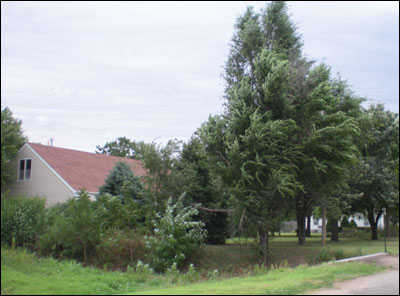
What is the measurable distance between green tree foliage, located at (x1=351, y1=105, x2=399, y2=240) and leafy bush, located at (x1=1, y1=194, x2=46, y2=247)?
2364cm

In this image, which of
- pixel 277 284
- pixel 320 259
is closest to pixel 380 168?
pixel 320 259

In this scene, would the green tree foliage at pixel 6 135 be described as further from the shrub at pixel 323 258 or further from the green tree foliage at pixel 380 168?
the green tree foliage at pixel 380 168

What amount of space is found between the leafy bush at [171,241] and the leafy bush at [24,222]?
4784 millimetres

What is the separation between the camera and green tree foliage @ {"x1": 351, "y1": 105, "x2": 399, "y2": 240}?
1325 inches

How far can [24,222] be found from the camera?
16.6 m

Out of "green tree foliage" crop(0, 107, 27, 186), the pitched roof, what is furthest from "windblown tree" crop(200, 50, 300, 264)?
"green tree foliage" crop(0, 107, 27, 186)

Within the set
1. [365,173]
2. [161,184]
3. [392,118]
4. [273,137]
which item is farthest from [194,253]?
[392,118]

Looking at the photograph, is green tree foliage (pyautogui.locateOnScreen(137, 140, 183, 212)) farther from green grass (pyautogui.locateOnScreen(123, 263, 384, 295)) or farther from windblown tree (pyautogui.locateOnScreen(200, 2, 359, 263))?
green grass (pyautogui.locateOnScreen(123, 263, 384, 295))

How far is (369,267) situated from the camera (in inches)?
629

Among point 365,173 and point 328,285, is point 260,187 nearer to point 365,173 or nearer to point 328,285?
point 328,285

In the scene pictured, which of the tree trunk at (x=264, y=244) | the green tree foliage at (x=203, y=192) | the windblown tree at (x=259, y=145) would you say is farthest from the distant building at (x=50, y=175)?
the tree trunk at (x=264, y=244)

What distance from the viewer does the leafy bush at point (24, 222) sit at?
51.1 feet

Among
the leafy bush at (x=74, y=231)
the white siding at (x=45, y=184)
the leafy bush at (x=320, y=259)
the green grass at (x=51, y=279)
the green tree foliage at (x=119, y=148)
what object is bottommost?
the leafy bush at (x=320, y=259)

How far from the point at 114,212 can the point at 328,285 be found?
11.0m
